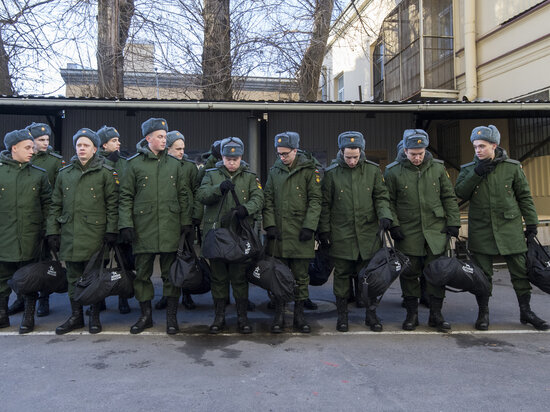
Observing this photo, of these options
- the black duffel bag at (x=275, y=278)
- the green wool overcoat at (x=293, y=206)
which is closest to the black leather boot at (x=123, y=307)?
the black duffel bag at (x=275, y=278)

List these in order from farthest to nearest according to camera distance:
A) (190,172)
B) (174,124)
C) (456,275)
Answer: (174,124)
(190,172)
(456,275)

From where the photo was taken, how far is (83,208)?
4305 mm

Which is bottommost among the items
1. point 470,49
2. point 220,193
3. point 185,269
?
point 185,269

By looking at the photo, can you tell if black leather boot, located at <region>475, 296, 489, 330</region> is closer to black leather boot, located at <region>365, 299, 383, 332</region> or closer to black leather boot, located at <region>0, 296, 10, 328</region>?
black leather boot, located at <region>365, 299, 383, 332</region>

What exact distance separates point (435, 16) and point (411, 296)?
34.1 ft

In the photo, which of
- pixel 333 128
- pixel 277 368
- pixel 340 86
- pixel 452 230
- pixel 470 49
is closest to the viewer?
pixel 277 368

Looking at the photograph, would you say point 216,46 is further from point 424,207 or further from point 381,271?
point 381,271

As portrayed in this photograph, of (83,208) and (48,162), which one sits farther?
(48,162)

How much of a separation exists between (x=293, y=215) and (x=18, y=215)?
284cm

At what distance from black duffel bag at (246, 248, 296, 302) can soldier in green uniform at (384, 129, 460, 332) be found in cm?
120

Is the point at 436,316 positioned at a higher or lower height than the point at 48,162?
lower

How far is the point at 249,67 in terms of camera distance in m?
13.6

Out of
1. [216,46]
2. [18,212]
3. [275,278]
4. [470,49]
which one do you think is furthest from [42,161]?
[470,49]

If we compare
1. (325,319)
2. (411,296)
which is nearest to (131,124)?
(325,319)
